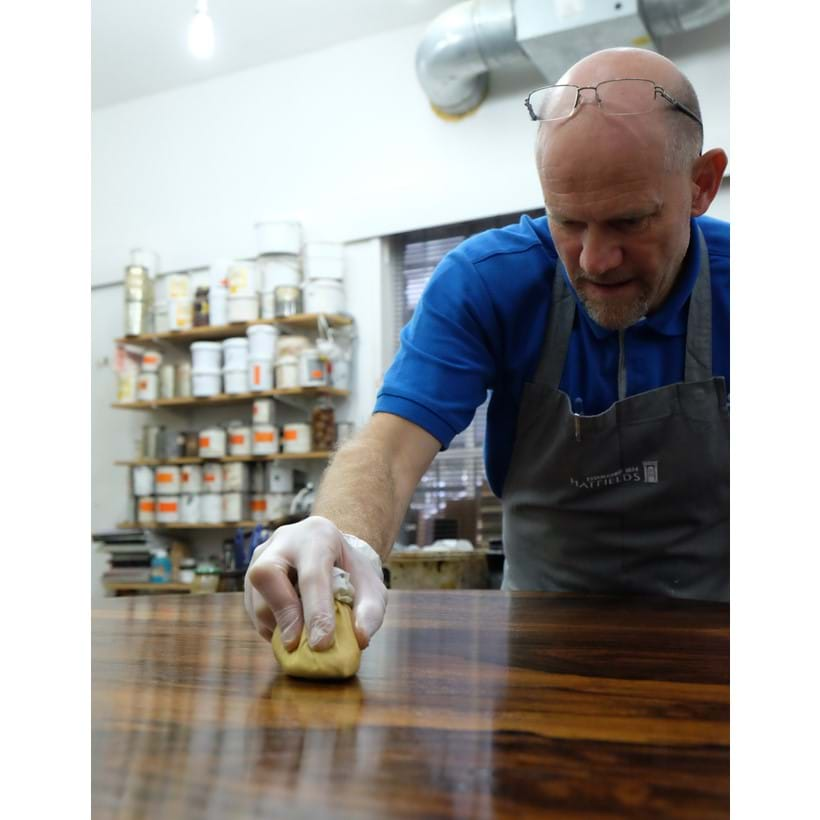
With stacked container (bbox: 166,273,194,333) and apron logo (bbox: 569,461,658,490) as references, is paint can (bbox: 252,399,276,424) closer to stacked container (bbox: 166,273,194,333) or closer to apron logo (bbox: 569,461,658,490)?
stacked container (bbox: 166,273,194,333)

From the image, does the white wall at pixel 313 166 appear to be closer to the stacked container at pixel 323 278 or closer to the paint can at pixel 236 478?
the stacked container at pixel 323 278

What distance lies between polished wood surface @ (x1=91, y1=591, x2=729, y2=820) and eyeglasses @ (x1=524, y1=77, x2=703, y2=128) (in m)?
0.69

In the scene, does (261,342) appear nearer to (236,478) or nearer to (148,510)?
(236,478)

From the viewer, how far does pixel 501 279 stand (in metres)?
1.49

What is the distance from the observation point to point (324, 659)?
0.71m

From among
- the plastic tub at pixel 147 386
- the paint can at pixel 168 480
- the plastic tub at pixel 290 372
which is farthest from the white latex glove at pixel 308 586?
the plastic tub at pixel 147 386

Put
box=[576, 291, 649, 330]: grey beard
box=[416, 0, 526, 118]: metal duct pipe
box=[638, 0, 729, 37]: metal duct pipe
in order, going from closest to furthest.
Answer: box=[576, 291, 649, 330]: grey beard, box=[638, 0, 729, 37]: metal duct pipe, box=[416, 0, 526, 118]: metal duct pipe

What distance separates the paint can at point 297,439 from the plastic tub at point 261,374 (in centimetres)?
25

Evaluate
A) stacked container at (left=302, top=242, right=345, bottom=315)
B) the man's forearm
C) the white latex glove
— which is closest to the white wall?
stacked container at (left=302, top=242, right=345, bottom=315)

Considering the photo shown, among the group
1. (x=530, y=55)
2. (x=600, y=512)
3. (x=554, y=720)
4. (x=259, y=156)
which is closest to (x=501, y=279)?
(x=600, y=512)

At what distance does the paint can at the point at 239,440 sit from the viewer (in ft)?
15.3

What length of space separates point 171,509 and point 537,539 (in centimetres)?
367

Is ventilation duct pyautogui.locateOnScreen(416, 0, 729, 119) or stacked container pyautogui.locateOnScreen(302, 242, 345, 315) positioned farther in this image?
stacked container pyautogui.locateOnScreen(302, 242, 345, 315)

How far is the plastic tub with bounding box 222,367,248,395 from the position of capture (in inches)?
184
